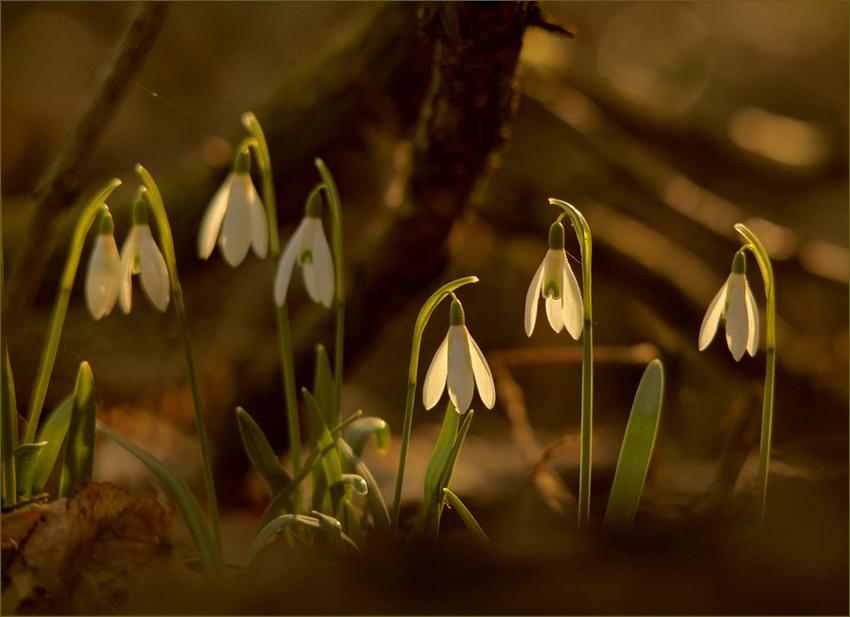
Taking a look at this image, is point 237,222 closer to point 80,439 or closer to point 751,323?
point 80,439

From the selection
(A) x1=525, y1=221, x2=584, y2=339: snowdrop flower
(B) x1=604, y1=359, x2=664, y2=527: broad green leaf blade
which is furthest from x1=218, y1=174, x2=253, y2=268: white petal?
(B) x1=604, y1=359, x2=664, y2=527: broad green leaf blade

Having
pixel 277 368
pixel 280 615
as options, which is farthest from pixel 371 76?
pixel 280 615

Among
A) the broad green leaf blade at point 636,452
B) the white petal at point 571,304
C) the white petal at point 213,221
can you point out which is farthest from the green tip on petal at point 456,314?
the white petal at point 213,221

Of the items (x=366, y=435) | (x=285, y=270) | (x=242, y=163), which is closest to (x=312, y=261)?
(x=285, y=270)

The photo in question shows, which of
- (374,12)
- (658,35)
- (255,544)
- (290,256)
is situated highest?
(658,35)

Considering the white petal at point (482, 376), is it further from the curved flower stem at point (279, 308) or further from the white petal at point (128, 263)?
the white petal at point (128, 263)

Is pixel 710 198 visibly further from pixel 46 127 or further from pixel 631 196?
pixel 46 127

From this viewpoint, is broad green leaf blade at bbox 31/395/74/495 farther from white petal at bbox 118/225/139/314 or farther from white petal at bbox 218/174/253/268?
white petal at bbox 218/174/253/268
